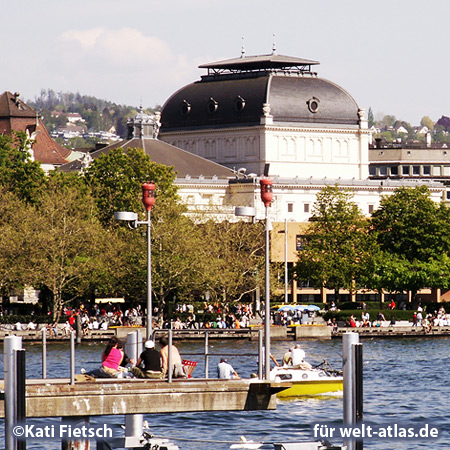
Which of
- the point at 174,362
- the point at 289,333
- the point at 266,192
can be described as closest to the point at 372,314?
the point at 289,333

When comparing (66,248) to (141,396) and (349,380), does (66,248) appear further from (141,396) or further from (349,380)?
(349,380)

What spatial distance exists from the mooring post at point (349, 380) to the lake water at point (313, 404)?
9.99 ft

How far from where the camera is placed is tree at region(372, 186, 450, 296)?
145 meters

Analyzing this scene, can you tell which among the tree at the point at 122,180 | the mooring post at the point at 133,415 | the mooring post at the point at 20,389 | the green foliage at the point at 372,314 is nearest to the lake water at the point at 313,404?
the mooring post at the point at 133,415

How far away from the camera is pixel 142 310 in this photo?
133 metres

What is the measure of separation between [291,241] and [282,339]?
4659 cm

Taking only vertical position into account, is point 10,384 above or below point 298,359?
above

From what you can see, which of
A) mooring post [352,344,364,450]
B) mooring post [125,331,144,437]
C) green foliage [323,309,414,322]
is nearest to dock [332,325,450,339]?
green foliage [323,309,414,322]

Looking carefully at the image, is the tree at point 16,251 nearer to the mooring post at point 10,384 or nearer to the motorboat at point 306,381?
the motorboat at point 306,381

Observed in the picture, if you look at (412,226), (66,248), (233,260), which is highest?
(412,226)

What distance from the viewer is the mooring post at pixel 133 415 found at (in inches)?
1779

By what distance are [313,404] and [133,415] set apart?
1100 inches

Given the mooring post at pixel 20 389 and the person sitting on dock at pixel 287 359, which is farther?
the person sitting on dock at pixel 287 359

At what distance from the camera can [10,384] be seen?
3828 centimetres
